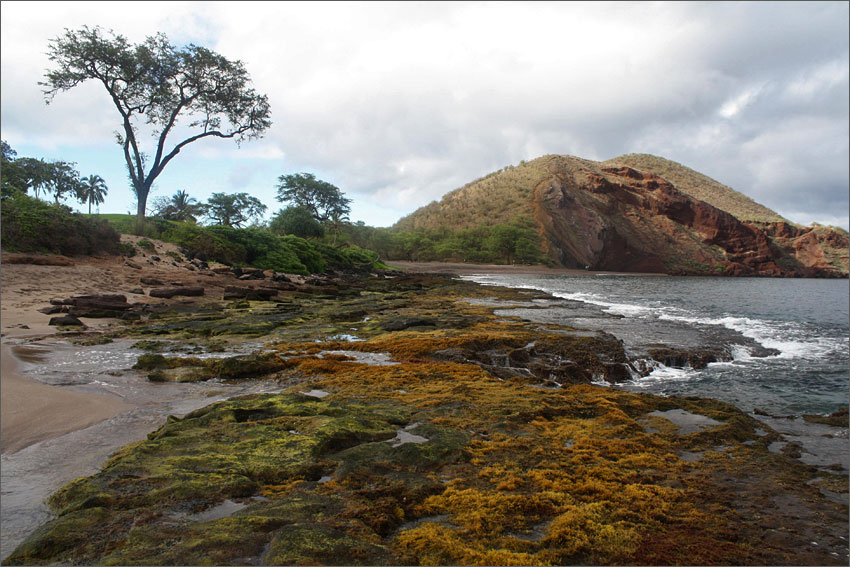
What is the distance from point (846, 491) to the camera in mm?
4375

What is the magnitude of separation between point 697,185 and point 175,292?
157686 millimetres

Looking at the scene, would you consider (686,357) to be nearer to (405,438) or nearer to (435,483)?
(405,438)

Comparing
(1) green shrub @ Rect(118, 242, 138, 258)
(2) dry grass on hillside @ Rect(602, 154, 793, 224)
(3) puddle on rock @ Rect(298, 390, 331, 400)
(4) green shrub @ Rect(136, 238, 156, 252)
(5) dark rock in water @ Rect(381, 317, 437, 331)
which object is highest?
(2) dry grass on hillside @ Rect(602, 154, 793, 224)

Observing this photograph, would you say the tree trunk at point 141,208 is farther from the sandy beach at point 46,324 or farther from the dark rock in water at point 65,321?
the dark rock in water at point 65,321

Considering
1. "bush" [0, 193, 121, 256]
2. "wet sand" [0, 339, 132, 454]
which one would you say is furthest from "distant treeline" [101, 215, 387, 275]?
"wet sand" [0, 339, 132, 454]

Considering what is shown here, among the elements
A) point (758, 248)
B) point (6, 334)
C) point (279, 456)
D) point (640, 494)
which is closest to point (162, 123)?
point (6, 334)

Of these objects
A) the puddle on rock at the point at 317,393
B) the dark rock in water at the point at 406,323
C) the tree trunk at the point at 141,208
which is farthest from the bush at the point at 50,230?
the puddle on rock at the point at 317,393

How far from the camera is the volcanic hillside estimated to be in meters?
85.8

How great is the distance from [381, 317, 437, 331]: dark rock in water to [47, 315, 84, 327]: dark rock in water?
7.91 metres

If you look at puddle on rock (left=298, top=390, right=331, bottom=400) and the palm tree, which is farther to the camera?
the palm tree

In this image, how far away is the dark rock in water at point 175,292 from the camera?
1817 cm

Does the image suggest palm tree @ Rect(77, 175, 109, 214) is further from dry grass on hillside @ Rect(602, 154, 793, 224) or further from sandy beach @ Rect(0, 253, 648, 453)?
dry grass on hillside @ Rect(602, 154, 793, 224)

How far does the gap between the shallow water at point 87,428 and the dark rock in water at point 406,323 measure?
420cm

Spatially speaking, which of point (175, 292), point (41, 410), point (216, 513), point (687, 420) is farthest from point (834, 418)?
point (175, 292)
